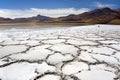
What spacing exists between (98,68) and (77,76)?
29 cm

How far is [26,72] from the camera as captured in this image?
5.08 feet

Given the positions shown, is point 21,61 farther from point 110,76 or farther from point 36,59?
point 110,76

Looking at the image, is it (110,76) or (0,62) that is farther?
(0,62)

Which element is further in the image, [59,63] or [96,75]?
[59,63]

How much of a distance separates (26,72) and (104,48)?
1.25m

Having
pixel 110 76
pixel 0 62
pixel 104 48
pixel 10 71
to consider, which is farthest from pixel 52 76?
pixel 104 48

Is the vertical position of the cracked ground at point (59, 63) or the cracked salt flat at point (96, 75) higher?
the cracked ground at point (59, 63)

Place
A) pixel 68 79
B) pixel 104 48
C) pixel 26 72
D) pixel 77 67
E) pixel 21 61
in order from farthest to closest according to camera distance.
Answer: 1. pixel 104 48
2. pixel 21 61
3. pixel 77 67
4. pixel 26 72
5. pixel 68 79

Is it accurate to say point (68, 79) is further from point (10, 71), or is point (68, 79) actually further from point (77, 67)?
point (10, 71)

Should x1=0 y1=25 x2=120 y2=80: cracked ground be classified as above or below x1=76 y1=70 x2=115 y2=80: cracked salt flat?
above

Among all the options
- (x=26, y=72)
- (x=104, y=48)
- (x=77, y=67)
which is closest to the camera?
(x=26, y=72)

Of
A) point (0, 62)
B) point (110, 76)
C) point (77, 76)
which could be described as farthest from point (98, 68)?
point (0, 62)

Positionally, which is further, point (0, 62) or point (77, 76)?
point (0, 62)

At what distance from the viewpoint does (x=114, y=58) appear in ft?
6.39
